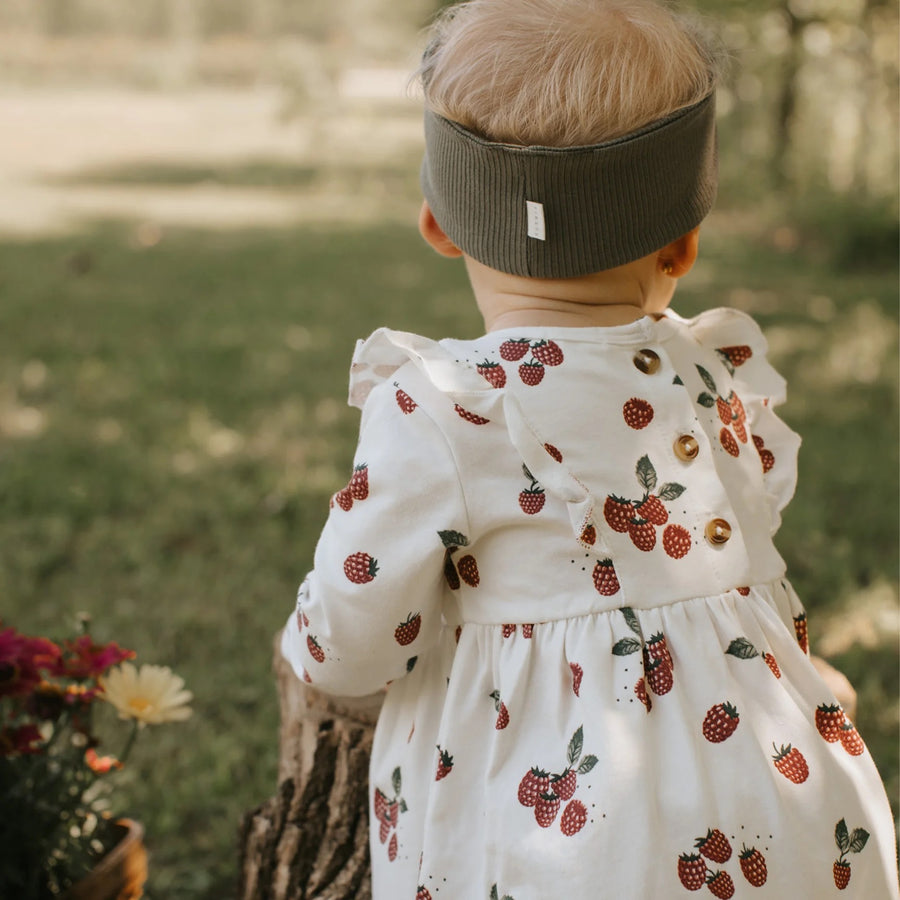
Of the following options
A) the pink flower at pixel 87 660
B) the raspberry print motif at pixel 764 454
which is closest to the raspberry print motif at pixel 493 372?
the raspberry print motif at pixel 764 454

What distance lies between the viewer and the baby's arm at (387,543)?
1.40 meters

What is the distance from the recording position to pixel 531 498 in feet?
4.68

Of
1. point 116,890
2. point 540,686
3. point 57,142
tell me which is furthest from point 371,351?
point 57,142

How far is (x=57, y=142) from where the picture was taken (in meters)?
15.4

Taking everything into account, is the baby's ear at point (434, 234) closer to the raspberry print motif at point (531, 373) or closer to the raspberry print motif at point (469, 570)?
the raspberry print motif at point (531, 373)

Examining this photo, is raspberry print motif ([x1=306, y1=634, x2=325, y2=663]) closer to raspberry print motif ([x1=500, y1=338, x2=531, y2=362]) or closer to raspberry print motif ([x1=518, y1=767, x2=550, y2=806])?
raspberry print motif ([x1=518, y1=767, x2=550, y2=806])

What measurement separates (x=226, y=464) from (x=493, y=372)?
2.96 metres

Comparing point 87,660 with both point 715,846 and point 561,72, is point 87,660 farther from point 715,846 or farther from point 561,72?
point 561,72

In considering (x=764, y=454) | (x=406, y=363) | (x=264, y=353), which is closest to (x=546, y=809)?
(x=406, y=363)

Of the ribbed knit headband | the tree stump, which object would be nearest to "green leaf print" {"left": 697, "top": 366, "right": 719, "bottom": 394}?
the ribbed knit headband

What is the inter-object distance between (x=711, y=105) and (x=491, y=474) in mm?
610

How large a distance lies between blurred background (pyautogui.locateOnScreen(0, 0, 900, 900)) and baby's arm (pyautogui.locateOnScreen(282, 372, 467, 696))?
19.6 inches

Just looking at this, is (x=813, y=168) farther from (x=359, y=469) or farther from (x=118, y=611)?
(x=359, y=469)

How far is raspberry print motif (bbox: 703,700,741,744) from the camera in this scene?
139 centimetres
